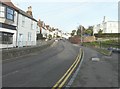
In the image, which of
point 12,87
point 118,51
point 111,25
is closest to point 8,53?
point 12,87

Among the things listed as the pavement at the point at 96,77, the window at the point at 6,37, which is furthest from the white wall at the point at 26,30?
the pavement at the point at 96,77

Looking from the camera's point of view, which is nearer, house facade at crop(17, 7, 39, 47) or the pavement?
the pavement

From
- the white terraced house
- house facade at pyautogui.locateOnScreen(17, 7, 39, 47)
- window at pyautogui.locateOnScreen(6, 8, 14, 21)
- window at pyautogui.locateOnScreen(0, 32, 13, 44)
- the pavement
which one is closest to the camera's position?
the pavement

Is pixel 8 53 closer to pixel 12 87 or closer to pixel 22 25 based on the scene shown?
pixel 12 87

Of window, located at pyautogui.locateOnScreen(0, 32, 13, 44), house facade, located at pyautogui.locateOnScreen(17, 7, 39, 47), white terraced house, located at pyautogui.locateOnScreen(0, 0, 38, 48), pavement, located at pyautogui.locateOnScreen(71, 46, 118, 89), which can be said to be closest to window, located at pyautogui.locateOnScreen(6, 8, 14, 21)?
white terraced house, located at pyautogui.locateOnScreen(0, 0, 38, 48)

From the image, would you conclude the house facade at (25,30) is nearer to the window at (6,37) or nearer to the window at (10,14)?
the window at (6,37)

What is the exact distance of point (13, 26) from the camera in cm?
3653

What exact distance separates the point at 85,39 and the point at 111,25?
1694 inches

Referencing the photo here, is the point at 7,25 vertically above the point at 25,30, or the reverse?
the point at 7,25

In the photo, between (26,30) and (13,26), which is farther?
(26,30)

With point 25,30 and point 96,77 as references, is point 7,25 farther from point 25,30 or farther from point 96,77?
point 96,77

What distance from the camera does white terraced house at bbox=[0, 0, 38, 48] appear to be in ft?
106

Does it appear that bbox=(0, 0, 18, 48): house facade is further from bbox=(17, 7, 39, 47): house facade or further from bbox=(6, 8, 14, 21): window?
bbox=(17, 7, 39, 47): house facade

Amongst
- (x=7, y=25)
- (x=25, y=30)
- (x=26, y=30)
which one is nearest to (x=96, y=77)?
(x=7, y=25)
